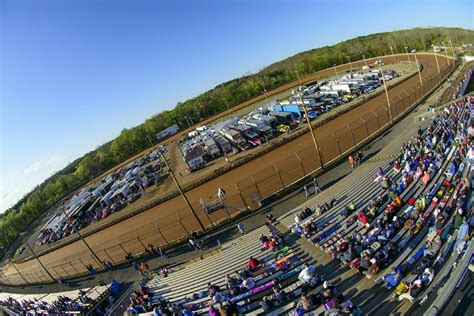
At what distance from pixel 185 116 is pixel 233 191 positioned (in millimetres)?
95273

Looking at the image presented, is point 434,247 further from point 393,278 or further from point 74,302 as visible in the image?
point 74,302

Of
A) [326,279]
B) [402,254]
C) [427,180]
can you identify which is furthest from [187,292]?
[427,180]

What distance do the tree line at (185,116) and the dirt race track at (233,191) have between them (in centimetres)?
3841

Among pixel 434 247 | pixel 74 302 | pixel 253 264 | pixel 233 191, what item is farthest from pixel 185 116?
pixel 434 247

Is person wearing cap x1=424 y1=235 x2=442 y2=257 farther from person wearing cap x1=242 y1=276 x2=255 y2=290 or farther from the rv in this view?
the rv

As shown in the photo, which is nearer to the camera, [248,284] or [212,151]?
[248,284]

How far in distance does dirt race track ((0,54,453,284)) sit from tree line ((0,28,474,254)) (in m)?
38.4

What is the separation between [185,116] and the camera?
128m

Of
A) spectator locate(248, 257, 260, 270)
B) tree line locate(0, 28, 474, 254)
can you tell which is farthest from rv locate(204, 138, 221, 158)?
spectator locate(248, 257, 260, 270)

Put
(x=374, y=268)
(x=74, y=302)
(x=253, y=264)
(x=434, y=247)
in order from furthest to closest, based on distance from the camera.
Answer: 1. (x=74, y=302)
2. (x=253, y=264)
3. (x=374, y=268)
4. (x=434, y=247)

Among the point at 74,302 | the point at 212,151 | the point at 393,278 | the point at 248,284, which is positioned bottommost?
the point at 393,278

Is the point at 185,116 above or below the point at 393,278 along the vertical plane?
above

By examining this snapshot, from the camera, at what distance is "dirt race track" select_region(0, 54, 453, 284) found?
107 ft

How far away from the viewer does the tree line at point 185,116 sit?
3532 inches
